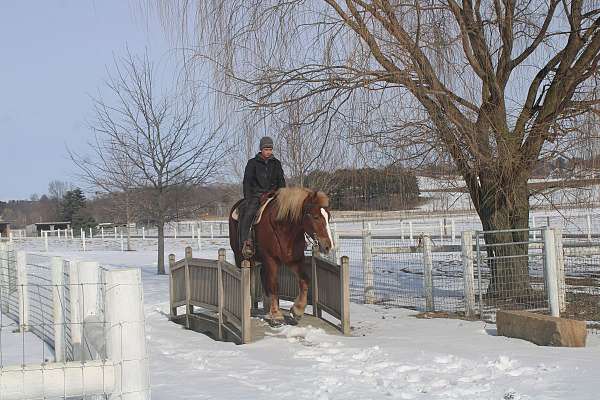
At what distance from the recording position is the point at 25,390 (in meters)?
4.02

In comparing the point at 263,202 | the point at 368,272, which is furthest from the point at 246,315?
the point at 368,272

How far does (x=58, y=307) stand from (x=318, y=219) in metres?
3.21

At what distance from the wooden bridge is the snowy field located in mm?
362

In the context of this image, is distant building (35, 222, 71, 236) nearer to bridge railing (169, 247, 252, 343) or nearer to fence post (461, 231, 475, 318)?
bridge railing (169, 247, 252, 343)

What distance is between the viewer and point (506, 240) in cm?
1159

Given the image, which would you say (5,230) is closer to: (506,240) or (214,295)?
(214,295)

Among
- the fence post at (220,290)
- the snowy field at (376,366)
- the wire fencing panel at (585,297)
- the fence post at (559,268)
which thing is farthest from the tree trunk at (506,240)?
the fence post at (220,290)

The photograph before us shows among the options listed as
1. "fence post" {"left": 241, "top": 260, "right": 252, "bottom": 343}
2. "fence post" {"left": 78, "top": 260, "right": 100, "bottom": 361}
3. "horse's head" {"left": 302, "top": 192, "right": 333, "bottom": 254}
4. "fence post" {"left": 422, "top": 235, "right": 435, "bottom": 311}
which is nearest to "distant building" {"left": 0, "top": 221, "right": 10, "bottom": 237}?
"fence post" {"left": 422, "top": 235, "right": 435, "bottom": 311}

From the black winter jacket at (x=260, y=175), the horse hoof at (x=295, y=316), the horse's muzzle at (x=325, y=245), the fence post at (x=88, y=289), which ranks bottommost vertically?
the horse hoof at (x=295, y=316)

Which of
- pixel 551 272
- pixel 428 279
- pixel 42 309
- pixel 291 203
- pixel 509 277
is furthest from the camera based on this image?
pixel 428 279

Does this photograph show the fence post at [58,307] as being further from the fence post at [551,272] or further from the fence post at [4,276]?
the fence post at [551,272]

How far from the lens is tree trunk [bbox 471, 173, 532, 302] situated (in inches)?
437

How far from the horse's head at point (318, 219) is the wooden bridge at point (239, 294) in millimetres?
475

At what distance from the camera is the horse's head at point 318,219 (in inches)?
339
